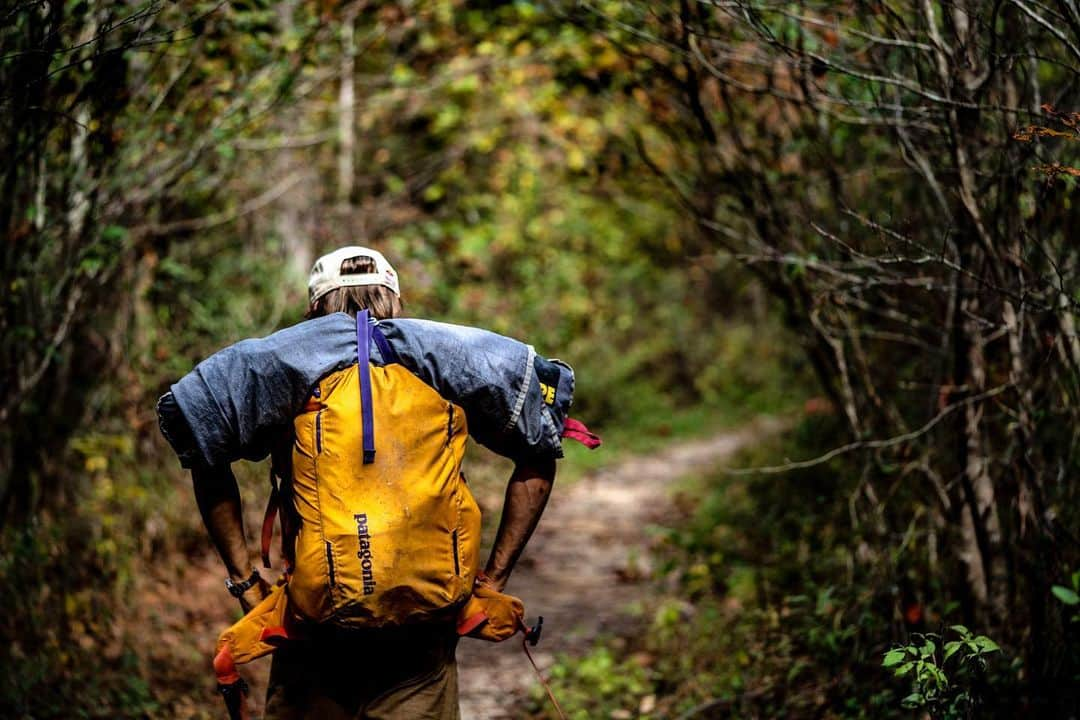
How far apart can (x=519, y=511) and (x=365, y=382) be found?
0.62m

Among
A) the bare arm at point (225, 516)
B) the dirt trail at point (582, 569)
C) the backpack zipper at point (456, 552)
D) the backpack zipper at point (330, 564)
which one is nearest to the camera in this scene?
the backpack zipper at point (330, 564)

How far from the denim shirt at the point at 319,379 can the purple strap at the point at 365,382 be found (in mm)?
23

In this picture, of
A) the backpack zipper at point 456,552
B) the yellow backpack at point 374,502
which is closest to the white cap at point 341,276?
the yellow backpack at point 374,502

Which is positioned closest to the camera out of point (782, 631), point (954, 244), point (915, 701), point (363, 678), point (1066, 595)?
point (363, 678)

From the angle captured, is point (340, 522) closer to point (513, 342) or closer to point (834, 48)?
point (513, 342)

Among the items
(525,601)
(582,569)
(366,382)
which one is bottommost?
(582,569)

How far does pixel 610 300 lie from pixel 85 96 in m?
13.1

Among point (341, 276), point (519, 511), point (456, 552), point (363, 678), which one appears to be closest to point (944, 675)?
point (519, 511)

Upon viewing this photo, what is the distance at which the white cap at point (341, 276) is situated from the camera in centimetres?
265

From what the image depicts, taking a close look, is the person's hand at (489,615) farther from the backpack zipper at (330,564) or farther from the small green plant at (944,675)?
the small green plant at (944,675)

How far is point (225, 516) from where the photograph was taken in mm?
2631

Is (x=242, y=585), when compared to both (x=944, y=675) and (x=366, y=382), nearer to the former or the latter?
(x=366, y=382)

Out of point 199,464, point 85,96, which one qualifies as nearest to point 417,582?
point 199,464

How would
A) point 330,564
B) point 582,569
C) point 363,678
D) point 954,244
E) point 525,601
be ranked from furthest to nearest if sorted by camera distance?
point 582,569, point 525,601, point 954,244, point 363,678, point 330,564
